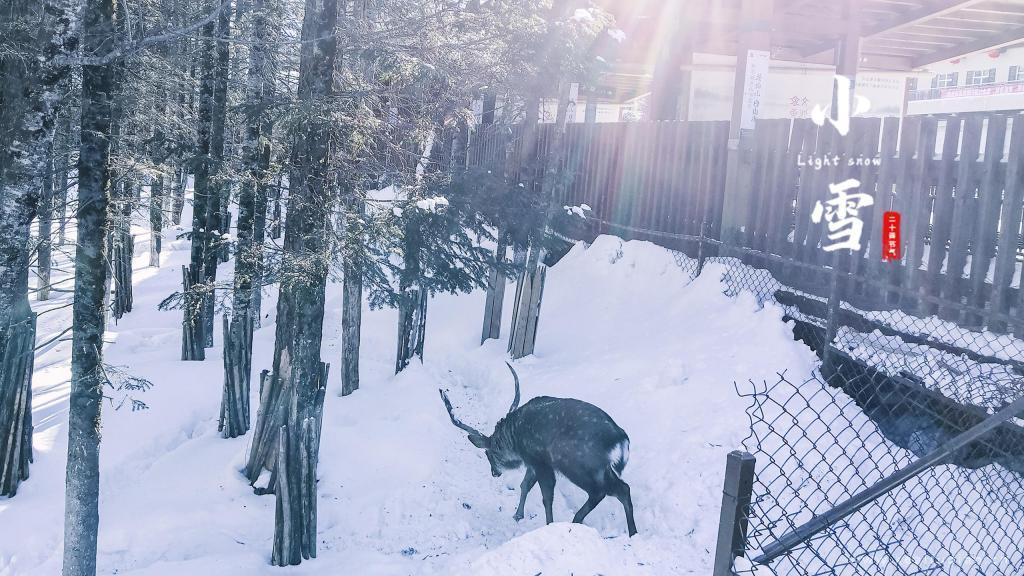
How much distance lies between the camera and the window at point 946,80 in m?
22.5

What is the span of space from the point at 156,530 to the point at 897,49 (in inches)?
725

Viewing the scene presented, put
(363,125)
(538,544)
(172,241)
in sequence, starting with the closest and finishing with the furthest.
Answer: (538,544) < (363,125) < (172,241)

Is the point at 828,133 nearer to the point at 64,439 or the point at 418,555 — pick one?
the point at 418,555

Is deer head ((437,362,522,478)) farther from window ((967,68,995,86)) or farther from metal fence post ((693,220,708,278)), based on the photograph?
window ((967,68,995,86))

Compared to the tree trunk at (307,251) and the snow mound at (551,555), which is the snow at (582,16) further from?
the snow mound at (551,555)

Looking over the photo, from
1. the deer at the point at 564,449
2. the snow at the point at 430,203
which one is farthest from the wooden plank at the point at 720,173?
the deer at the point at 564,449

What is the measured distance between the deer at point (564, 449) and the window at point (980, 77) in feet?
63.0

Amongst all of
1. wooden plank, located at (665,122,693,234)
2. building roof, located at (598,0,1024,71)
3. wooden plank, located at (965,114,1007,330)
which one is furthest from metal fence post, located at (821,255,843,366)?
building roof, located at (598,0,1024,71)

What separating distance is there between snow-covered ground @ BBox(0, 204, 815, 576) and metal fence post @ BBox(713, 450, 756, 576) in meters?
2.31

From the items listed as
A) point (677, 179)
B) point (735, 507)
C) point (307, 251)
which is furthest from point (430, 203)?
point (735, 507)

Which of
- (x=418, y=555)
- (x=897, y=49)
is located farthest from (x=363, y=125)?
(x=897, y=49)

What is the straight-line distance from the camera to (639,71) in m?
21.8

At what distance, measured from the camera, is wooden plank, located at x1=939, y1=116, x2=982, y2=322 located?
21.1 feet

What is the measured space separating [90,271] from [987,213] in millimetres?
7012
